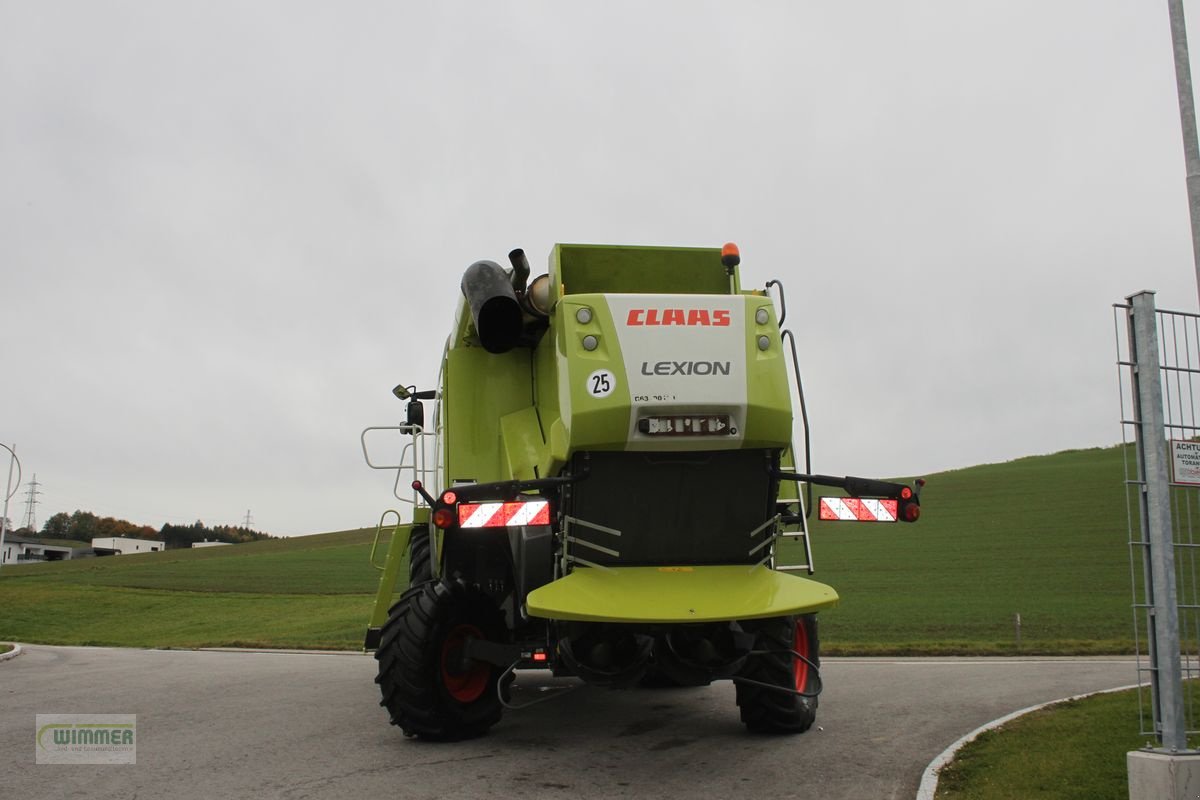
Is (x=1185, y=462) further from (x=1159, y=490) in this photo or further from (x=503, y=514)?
(x=503, y=514)

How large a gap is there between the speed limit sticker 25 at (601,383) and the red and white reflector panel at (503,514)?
33.7 inches

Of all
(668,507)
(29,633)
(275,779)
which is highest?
(668,507)

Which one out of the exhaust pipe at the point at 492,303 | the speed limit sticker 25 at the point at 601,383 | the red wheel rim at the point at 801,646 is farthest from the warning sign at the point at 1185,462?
the exhaust pipe at the point at 492,303

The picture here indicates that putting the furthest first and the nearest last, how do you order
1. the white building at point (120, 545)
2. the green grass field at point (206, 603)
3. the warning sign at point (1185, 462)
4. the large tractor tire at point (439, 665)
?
the white building at point (120, 545) → the green grass field at point (206, 603) → the large tractor tire at point (439, 665) → the warning sign at point (1185, 462)

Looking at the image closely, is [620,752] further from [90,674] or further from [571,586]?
[90,674]

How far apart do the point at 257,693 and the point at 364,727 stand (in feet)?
10.6

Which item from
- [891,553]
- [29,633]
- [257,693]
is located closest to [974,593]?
[891,553]

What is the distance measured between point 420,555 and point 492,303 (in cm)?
300

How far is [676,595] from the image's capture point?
6758 mm

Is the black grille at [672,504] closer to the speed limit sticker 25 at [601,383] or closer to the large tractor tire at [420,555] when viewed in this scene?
the speed limit sticker 25 at [601,383]

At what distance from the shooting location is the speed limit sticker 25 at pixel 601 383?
260 inches

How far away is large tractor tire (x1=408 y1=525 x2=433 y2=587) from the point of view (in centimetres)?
945

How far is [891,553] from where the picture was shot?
37.2 meters

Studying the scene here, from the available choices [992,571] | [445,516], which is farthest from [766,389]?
[992,571]
